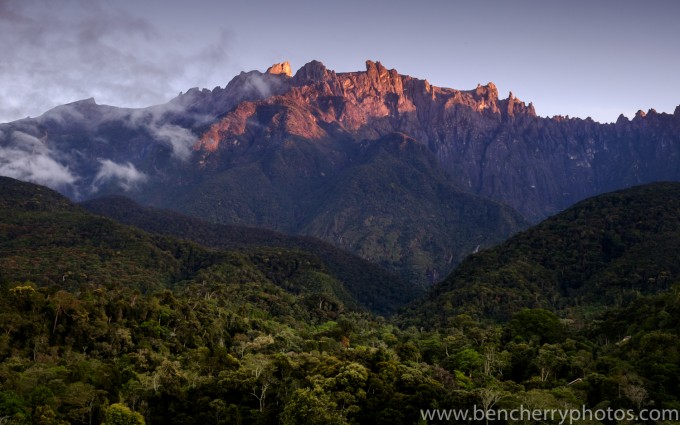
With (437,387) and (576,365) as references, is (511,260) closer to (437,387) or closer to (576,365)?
(576,365)

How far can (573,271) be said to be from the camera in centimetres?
17912

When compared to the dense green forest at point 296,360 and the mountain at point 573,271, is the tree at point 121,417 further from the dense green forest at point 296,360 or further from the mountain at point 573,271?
the mountain at point 573,271

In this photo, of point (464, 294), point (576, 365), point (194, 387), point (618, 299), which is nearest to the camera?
point (194, 387)

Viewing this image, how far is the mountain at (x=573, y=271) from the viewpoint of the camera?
15388 cm

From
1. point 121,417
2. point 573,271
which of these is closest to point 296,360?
point 121,417

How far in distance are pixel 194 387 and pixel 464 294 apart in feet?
343

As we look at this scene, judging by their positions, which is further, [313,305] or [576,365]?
[313,305]

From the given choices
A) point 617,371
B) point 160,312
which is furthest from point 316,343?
point 617,371

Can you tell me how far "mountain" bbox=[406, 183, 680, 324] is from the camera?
505 feet

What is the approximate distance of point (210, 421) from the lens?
65.6 metres

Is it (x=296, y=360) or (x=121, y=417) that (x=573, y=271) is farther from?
(x=121, y=417)

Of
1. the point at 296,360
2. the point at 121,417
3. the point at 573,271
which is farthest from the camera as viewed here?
the point at 573,271

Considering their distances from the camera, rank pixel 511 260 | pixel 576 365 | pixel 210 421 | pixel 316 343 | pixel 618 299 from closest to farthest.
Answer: pixel 210 421 < pixel 576 365 < pixel 316 343 < pixel 618 299 < pixel 511 260

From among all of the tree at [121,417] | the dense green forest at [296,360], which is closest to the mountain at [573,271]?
the dense green forest at [296,360]
